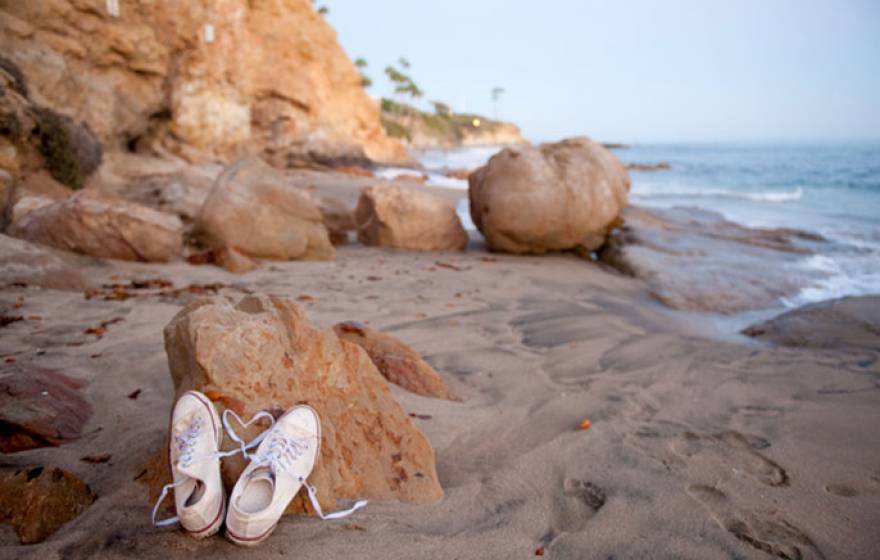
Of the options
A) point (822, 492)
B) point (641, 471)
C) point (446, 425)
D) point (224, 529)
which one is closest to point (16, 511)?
point (224, 529)

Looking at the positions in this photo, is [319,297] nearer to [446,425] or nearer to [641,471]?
[446,425]

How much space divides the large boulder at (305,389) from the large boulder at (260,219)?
3980 mm

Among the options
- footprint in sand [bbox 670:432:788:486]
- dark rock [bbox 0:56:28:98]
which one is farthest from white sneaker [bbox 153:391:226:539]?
dark rock [bbox 0:56:28:98]

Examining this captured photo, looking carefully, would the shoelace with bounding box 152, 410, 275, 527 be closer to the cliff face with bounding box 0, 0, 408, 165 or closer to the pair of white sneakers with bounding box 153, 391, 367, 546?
the pair of white sneakers with bounding box 153, 391, 367, 546

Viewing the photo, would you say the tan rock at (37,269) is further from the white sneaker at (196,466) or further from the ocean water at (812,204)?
the ocean water at (812,204)

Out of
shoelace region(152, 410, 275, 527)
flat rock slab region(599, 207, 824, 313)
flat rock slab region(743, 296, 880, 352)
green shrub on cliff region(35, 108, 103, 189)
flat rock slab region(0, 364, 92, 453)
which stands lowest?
flat rock slab region(599, 207, 824, 313)

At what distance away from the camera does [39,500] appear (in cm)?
163

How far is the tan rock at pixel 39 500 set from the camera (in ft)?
5.16

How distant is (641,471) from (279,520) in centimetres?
146

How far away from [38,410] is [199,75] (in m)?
14.5

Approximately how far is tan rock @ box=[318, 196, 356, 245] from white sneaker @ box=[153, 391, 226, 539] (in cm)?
602

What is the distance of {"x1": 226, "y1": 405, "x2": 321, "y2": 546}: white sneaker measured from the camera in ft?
4.93

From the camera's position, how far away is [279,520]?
5.51 ft

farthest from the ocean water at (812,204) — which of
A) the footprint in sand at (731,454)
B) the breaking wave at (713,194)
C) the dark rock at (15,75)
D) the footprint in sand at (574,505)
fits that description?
the dark rock at (15,75)
